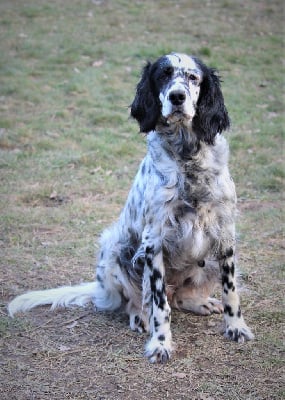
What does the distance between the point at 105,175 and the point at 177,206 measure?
10.7 feet

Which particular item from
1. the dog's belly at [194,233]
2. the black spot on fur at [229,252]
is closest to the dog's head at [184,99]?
the dog's belly at [194,233]

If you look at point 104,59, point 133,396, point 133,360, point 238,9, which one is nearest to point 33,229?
point 133,360

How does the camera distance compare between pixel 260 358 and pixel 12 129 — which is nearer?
pixel 260 358

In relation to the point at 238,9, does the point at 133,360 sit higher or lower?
Result: lower

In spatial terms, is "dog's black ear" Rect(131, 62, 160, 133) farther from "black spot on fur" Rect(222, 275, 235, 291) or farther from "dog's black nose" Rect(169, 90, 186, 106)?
"black spot on fur" Rect(222, 275, 235, 291)

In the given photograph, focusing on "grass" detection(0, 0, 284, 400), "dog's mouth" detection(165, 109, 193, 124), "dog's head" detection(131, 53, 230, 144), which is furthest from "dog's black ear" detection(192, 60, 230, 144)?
"grass" detection(0, 0, 284, 400)

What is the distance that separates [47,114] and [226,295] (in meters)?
5.43

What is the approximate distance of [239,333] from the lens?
4062mm

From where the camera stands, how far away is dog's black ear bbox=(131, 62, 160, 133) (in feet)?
13.6

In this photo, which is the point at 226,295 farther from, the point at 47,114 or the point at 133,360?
the point at 47,114

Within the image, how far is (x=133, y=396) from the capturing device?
348cm

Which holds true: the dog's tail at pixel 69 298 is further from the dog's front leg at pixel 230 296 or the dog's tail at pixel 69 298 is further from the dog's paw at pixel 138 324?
the dog's front leg at pixel 230 296

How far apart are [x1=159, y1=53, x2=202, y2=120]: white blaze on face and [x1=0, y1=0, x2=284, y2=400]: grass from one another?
4.77ft

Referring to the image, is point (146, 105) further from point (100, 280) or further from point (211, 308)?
point (211, 308)
